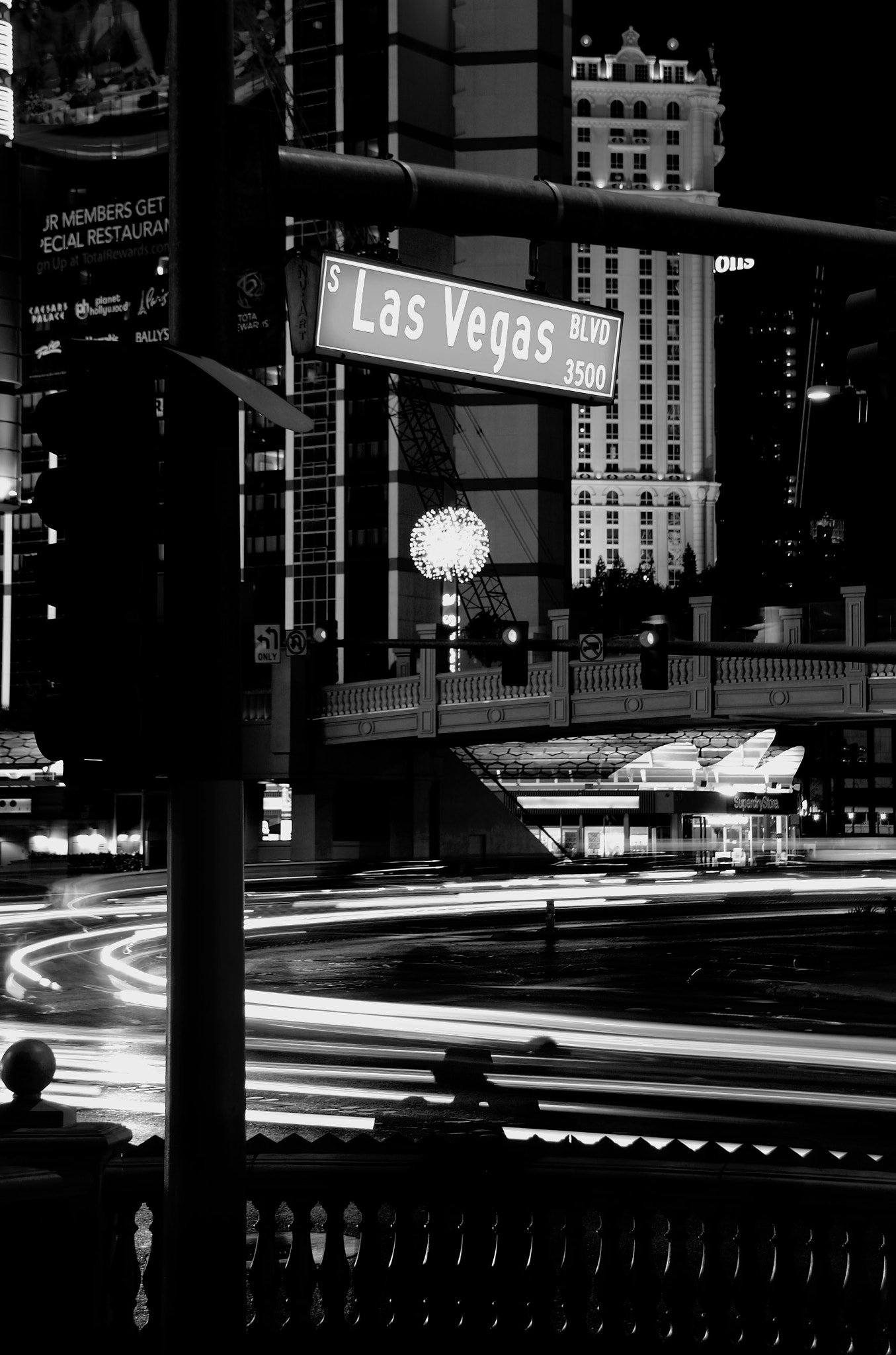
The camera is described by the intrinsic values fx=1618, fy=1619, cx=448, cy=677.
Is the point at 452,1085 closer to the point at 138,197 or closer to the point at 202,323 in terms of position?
the point at 202,323

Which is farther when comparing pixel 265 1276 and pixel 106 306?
pixel 106 306

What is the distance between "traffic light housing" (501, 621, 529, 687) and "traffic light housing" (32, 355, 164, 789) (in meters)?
20.0

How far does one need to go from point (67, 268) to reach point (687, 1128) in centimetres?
3641

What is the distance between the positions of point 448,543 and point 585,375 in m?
47.6

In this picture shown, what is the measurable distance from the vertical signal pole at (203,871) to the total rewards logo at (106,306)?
40598mm

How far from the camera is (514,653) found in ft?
82.9

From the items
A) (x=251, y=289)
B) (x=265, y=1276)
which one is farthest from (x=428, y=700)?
(x=251, y=289)

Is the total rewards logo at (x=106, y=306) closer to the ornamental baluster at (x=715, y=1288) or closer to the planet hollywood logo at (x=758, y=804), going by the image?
the planet hollywood logo at (x=758, y=804)

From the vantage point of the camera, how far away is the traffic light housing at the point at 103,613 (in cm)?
491

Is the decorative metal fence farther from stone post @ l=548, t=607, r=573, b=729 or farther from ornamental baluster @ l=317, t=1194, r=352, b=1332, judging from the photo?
stone post @ l=548, t=607, r=573, b=729

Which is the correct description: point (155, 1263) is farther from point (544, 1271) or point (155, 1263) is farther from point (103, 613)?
point (103, 613)

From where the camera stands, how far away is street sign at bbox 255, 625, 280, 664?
63500mm

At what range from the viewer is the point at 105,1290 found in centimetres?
617

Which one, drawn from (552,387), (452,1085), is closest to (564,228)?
(552,387)
